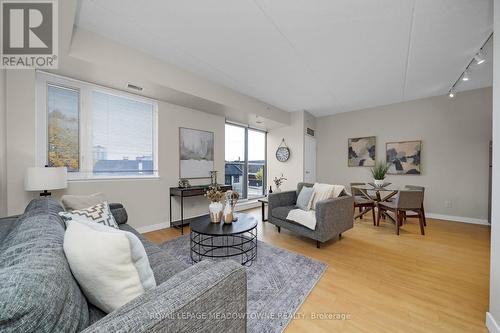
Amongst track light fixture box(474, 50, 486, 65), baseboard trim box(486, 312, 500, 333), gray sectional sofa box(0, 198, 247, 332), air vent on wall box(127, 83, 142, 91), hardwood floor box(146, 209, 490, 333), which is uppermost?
track light fixture box(474, 50, 486, 65)

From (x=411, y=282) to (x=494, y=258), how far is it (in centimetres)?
76

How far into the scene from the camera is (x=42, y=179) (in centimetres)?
201

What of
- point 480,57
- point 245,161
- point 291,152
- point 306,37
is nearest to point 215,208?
point 306,37

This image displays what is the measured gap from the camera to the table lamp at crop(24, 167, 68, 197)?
1989mm

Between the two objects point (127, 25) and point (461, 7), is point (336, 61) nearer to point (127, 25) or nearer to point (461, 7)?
point (461, 7)

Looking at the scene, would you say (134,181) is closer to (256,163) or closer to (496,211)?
(256,163)

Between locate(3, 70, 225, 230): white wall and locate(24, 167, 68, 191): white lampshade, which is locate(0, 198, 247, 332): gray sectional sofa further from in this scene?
locate(3, 70, 225, 230): white wall

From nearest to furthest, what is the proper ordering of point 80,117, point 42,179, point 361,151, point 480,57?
point 42,179 → point 480,57 → point 80,117 → point 361,151

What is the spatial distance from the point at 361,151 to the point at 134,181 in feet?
16.9

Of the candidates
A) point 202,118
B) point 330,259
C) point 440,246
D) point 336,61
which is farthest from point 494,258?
point 202,118

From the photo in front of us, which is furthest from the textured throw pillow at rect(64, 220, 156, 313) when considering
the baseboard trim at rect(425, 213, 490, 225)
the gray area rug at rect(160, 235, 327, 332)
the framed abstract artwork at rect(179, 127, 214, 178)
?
the baseboard trim at rect(425, 213, 490, 225)

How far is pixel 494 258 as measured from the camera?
54.8 inches

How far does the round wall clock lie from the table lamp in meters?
4.49

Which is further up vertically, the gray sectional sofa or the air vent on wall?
the air vent on wall
